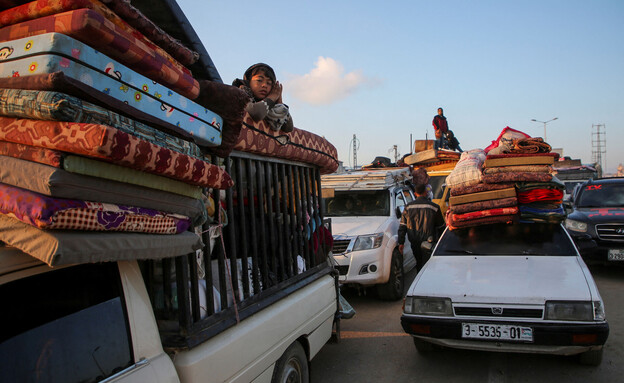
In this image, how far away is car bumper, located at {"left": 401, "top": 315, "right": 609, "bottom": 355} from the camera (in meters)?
3.75

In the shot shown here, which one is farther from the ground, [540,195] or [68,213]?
[68,213]

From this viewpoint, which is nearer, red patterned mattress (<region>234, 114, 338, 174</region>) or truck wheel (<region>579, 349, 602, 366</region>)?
red patterned mattress (<region>234, 114, 338, 174</region>)

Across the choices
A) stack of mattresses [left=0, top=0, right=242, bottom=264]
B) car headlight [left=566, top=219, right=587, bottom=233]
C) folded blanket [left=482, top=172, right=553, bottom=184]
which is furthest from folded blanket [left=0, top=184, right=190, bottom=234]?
→ car headlight [left=566, top=219, right=587, bottom=233]

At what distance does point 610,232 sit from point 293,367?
24.0ft

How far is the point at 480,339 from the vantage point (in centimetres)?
400

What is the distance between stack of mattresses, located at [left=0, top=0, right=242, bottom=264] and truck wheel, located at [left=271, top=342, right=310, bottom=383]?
145cm

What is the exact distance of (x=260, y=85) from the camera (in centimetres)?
384

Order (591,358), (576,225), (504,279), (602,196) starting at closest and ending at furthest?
(591,358) < (504,279) < (576,225) < (602,196)

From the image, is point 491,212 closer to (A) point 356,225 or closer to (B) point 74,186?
(A) point 356,225

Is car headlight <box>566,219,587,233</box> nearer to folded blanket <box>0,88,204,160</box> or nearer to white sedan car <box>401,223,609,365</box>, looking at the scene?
white sedan car <box>401,223,609,365</box>

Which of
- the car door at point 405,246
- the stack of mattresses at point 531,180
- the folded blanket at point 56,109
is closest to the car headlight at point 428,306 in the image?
the stack of mattresses at point 531,180

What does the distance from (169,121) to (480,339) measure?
329cm

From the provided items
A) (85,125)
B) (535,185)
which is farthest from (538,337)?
(85,125)

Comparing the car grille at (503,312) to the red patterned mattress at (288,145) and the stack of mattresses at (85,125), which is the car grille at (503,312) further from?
the stack of mattresses at (85,125)
